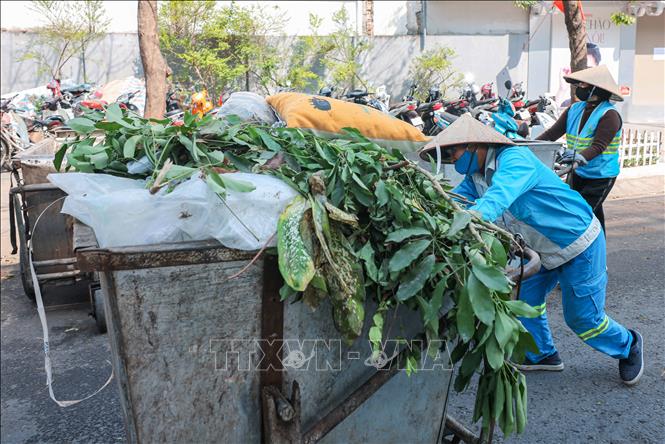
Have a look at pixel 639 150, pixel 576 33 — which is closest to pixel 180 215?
pixel 576 33

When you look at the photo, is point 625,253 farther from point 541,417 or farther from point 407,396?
point 407,396

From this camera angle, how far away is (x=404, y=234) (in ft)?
6.27

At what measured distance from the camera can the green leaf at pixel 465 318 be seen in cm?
189

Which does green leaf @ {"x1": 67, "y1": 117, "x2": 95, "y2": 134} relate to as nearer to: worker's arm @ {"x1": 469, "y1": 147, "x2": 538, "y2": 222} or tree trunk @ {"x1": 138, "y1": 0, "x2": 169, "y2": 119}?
worker's arm @ {"x1": 469, "y1": 147, "x2": 538, "y2": 222}

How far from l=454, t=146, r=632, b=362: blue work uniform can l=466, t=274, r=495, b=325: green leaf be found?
1.18m

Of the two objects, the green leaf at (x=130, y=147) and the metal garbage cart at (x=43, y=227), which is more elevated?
the green leaf at (x=130, y=147)

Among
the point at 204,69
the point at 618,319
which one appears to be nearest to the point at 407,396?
the point at 618,319

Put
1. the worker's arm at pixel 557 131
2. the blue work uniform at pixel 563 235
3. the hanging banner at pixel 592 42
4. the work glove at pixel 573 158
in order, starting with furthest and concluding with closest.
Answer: the hanging banner at pixel 592 42 → the worker's arm at pixel 557 131 → the work glove at pixel 573 158 → the blue work uniform at pixel 563 235

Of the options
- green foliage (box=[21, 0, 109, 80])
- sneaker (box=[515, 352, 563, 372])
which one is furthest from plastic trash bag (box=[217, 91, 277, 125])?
green foliage (box=[21, 0, 109, 80])

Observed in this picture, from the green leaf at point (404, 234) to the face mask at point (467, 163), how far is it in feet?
4.07

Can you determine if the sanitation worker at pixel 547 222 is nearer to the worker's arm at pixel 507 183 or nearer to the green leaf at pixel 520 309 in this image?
the worker's arm at pixel 507 183

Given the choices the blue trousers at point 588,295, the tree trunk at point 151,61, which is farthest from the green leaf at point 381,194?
the tree trunk at point 151,61

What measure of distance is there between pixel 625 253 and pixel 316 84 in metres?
9.41

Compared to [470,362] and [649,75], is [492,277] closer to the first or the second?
[470,362]
